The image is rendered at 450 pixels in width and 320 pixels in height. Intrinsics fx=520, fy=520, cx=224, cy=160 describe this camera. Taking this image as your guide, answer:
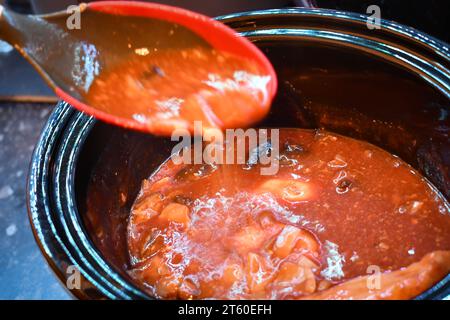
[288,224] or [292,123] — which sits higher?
[292,123]

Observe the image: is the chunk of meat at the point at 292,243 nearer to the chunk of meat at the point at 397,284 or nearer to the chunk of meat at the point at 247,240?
the chunk of meat at the point at 247,240

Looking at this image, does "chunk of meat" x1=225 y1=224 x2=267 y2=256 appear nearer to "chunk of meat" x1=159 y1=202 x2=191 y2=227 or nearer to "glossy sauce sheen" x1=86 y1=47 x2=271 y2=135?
"chunk of meat" x1=159 y1=202 x2=191 y2=227

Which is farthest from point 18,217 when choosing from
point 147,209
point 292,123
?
point 292,123

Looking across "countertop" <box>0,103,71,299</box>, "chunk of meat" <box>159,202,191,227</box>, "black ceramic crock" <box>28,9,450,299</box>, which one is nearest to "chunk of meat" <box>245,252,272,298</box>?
"chunk of meat" <box>159,202,191,227</box>

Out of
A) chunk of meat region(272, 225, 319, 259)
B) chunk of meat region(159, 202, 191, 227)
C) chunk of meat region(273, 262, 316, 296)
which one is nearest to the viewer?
chunk of meat region(273, 262, 316, 296)

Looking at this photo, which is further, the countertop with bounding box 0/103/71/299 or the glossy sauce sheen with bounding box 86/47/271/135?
the countertop with bounding box 0/103/71/299

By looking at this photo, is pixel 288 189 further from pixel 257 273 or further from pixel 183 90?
pixel 183 90
